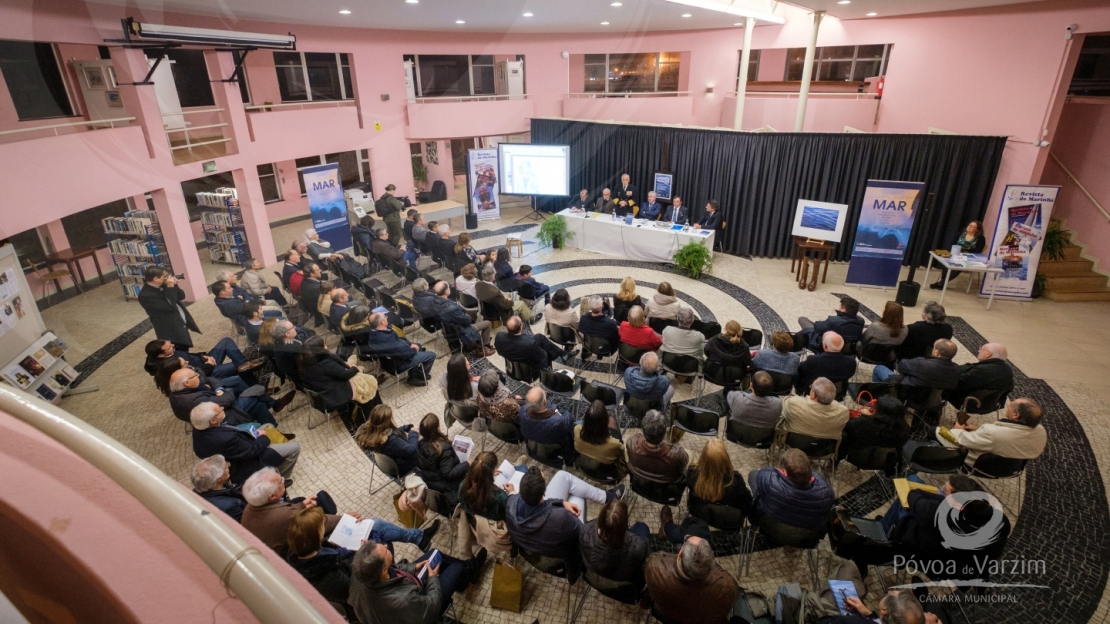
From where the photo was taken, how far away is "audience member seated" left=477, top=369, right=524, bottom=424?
4.45 metres

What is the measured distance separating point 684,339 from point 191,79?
10418 mm

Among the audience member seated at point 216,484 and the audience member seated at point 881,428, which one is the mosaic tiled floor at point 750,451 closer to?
the audience member seated at point 216,484

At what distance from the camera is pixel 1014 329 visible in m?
7.25

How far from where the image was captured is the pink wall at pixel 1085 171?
8.14 meters

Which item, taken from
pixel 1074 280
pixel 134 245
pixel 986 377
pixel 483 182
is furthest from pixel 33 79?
pixel 1074 280

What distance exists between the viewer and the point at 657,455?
3.78 metres

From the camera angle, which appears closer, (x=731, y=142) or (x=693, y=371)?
(x=693, y=371)

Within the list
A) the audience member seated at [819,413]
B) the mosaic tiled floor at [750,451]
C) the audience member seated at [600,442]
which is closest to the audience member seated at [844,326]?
the mosaic tiled floor at [750,451]

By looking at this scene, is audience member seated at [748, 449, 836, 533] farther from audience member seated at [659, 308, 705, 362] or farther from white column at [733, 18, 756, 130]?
white column at [733, 18, 756, 130]

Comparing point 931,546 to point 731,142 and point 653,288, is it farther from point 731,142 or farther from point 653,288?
point 731,142

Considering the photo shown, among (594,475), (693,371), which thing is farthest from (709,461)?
(693,371)

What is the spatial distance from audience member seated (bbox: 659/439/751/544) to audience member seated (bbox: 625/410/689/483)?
140mm

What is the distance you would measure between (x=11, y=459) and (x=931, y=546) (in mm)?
4177

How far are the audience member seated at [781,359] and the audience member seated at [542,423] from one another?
2.13 m
